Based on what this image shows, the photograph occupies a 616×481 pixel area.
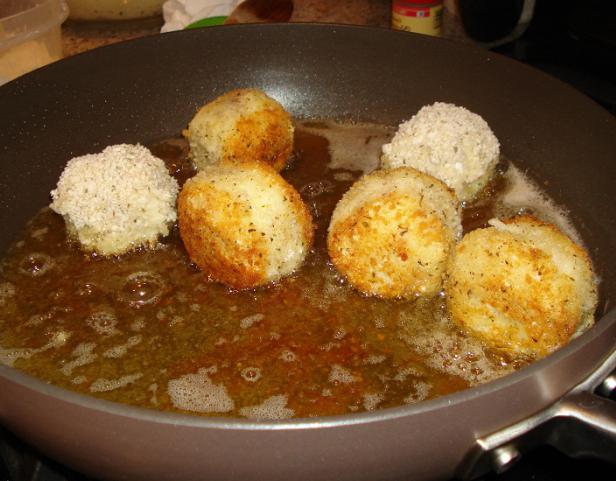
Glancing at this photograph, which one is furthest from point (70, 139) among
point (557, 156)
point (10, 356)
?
point (557, 156)

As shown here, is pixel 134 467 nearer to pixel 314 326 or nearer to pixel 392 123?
pixel 314 326

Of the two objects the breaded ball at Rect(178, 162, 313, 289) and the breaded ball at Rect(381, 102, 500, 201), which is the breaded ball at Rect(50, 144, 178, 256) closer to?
the breaded ball at Rect(178, 162, 313, 289)

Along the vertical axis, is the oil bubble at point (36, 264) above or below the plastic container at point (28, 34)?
below

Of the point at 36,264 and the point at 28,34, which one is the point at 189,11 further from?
the point at 36,264

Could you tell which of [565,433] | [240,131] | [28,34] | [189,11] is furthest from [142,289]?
[189,11]

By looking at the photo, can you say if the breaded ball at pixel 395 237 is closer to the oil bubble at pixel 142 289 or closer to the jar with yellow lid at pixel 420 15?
the oil bubble at pixel 142 289

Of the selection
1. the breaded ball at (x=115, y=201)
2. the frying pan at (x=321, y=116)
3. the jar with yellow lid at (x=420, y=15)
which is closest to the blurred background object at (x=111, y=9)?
the frying pan at (x=321, y=116)
